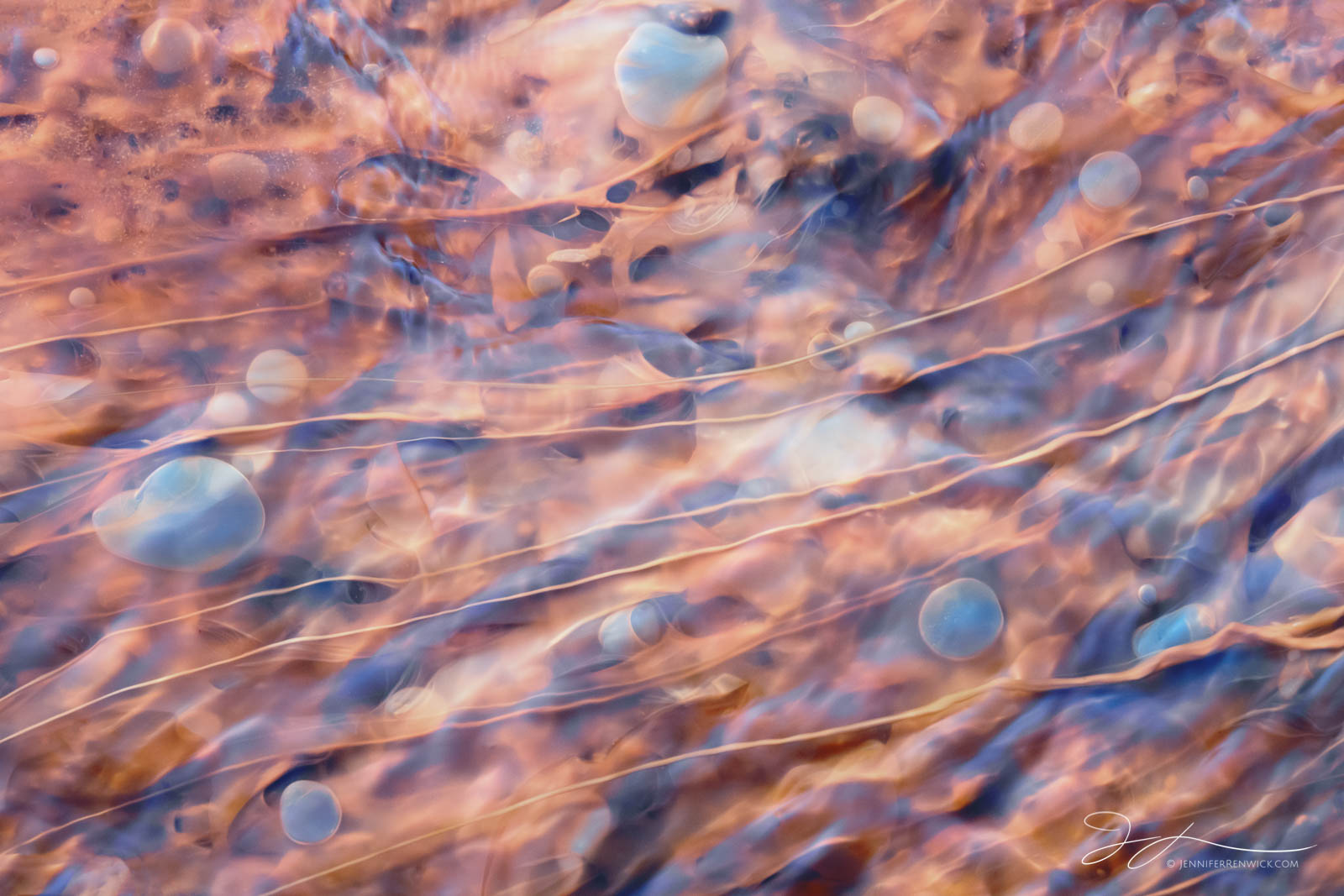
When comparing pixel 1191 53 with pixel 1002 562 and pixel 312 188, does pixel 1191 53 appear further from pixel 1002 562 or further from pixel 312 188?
pixel 312 188

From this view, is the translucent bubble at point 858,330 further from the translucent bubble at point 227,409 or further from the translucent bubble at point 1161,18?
the translucent bubble at point 227,409

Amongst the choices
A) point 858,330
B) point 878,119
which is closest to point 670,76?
point 878,119

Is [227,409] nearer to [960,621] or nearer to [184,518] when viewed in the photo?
[184,518]

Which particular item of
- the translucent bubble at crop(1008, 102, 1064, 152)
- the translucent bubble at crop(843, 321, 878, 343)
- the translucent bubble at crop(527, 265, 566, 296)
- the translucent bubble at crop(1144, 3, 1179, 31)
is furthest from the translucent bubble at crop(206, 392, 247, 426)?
the translucent bubble at crop(1144, 3, 1179, 31)

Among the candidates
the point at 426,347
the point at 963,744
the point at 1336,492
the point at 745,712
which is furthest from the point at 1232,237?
the point at 426,347

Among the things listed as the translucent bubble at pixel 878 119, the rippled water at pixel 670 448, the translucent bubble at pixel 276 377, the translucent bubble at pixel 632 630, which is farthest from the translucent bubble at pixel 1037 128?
the translucent bubble at pixel 276 377

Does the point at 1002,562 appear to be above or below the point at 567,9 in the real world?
below
